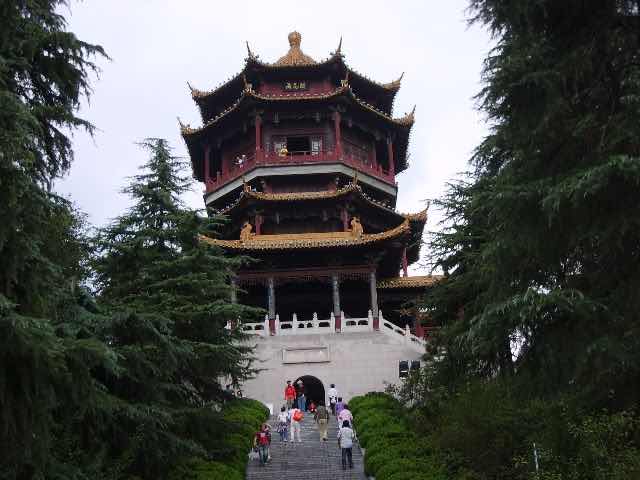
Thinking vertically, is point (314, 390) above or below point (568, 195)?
below

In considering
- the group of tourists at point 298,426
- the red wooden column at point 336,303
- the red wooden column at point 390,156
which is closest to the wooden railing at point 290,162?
the red wooden column at point 390,156

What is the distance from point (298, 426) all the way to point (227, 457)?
3373 mm

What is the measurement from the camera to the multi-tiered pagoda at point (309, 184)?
26188 mm

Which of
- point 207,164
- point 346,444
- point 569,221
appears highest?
point 207,164

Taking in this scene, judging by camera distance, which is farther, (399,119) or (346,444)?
(399,119)

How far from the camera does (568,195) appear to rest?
7008 mm

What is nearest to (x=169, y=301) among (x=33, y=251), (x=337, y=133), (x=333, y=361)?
(x=33, y=251)

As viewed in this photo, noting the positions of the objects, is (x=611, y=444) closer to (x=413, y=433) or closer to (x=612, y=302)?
(x=612, y=302)

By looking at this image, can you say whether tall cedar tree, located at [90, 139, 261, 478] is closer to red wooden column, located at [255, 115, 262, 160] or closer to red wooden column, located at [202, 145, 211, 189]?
red wooden column, located at [255, 115, 262, 160]

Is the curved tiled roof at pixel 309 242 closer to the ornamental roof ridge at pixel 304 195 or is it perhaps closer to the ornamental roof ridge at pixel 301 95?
the ornamental roof ridge at pixel 304 195

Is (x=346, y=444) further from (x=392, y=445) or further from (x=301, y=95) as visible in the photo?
(x=301, y=95)

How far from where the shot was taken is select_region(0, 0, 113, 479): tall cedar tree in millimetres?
6230

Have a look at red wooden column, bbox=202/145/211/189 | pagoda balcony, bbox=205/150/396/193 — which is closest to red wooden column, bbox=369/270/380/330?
pagoda balcony, bbox=205/150/396/193

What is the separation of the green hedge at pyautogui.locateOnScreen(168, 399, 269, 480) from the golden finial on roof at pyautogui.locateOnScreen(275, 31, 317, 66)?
18.8m
